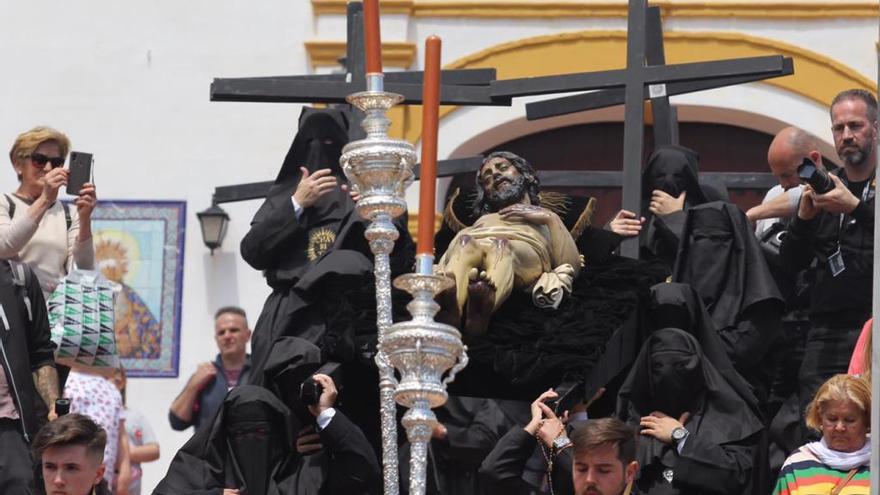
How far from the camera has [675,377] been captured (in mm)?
10945

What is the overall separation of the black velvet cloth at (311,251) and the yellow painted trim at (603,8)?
5.60m

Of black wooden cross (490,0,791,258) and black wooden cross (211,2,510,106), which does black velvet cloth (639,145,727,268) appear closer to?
black wooden cross (490,0,791,258)

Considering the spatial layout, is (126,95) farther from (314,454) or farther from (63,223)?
(314,454)

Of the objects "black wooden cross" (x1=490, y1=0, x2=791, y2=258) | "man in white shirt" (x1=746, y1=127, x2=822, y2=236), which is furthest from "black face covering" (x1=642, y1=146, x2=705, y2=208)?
"man in white shirt" (x1=746, y1=127, x2=822, y2=236)

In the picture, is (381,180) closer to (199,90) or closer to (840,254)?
(840,254)

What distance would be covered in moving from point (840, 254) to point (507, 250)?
4.66 ft

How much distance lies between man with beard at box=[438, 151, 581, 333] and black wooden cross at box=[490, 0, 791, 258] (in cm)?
100

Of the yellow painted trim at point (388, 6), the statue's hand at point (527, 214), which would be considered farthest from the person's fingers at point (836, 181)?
the yellow painted trim at point (388, 6)

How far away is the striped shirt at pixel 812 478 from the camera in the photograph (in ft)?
32.3

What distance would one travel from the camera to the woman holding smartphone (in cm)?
1170

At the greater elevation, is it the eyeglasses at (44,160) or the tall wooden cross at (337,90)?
the tall wooden cross at (337,90)

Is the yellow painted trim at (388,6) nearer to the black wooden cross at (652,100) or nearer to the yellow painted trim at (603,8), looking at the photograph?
the yellow painted trim at (603,8)

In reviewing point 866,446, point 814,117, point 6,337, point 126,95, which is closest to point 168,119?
point 126,95

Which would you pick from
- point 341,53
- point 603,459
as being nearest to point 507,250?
point 603,459
